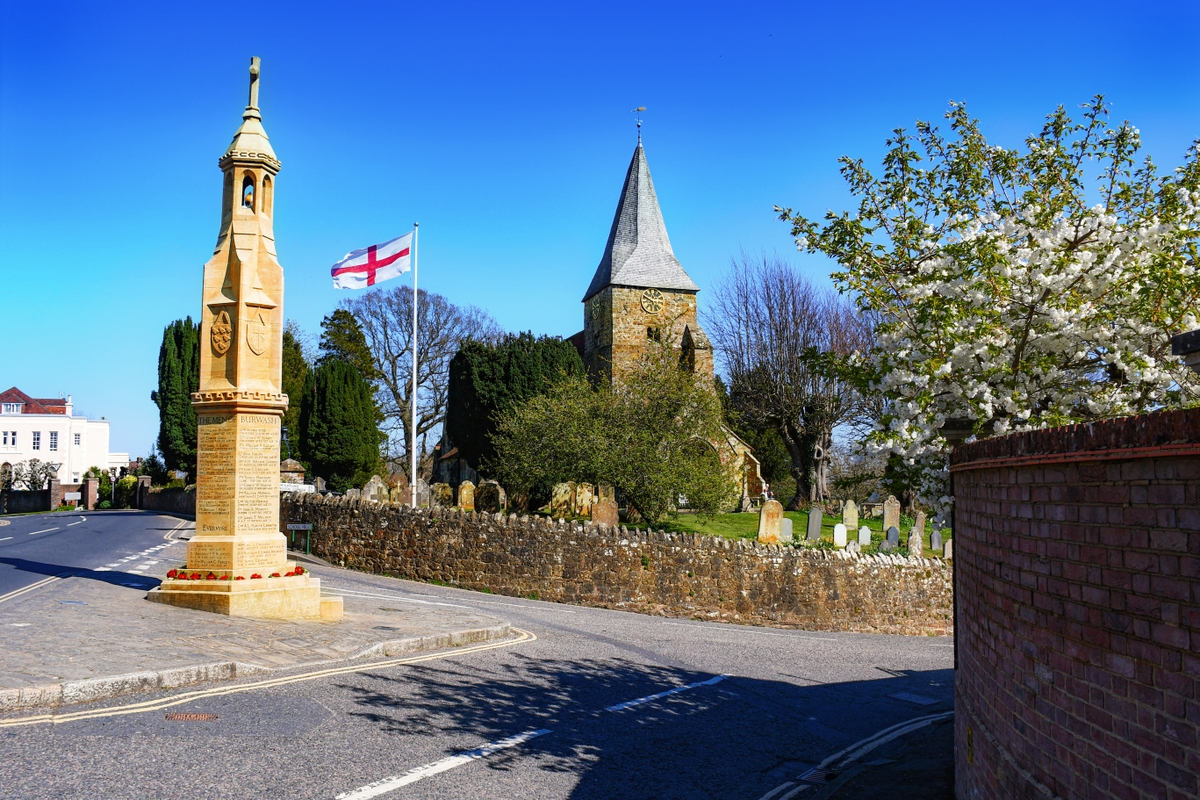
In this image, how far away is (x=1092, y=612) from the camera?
3.62m

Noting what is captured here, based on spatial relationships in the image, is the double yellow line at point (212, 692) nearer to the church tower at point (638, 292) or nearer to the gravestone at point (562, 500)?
the gravestone at point (562, 500)

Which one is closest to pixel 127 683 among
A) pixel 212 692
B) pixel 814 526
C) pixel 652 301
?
pixel 212 692

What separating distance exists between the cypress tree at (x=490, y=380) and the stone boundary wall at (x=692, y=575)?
21.9 m

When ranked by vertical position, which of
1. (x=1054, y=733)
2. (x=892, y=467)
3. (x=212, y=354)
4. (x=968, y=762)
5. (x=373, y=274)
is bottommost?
(x=968, y=762)

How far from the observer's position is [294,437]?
4653 cm

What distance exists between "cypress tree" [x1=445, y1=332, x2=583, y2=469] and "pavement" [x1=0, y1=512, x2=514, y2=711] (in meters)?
25.8

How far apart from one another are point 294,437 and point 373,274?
27337 millimetres

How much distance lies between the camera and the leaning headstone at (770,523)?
70.9 feet

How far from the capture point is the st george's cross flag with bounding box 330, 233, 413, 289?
21641 mm

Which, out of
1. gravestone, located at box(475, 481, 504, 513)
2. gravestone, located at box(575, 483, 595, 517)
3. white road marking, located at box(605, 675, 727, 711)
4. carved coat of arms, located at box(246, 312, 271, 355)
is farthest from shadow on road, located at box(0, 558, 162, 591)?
gravestone, located at box(575, 483, 595, 517)

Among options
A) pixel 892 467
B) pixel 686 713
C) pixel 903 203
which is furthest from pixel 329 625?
pixel 903 203

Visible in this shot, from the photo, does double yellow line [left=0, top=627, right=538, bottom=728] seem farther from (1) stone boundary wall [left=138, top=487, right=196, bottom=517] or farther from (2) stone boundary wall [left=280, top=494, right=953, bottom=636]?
(1) stone boundary wall [left=138, top=487, right=196, bottom=517]

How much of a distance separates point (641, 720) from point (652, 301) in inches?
1596

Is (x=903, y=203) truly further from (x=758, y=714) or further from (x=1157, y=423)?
(x=1157, y=423)
